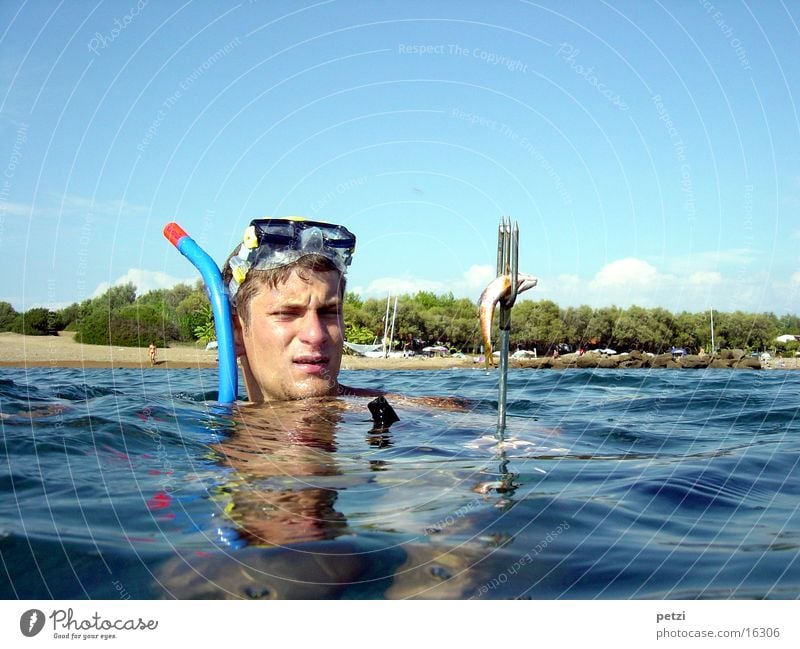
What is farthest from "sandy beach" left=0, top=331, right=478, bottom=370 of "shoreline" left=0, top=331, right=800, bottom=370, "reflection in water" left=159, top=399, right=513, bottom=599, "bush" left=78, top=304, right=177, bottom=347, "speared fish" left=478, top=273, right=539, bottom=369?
"speared fish" left=478, top=273, right=539, bottom=369

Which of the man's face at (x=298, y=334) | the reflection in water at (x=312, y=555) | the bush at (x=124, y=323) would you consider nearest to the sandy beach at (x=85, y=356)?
the bush at (x=124, y=323)

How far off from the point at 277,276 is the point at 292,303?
275 millimetres

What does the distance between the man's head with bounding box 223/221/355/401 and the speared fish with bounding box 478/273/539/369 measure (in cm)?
202

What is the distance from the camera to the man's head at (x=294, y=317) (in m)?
5.41

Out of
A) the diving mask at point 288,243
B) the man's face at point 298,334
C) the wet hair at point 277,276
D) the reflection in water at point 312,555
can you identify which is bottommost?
the reflection in water at point 312,555

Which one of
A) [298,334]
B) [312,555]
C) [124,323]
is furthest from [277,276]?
[124,323]

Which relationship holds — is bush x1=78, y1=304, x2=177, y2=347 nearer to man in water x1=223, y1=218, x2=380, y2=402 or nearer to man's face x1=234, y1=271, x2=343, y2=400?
man in water x1=223, y1=218, x2=380, y2=402

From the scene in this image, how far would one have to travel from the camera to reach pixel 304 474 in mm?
3670

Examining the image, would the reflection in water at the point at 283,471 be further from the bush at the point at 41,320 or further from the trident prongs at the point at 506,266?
the bush at the point at 41,320

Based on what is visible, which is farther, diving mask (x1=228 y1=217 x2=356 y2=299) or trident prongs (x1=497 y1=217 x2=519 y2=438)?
diving mask (x1=228 y1=217 x2=356 y2=299)

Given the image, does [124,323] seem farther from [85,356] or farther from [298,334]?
[298,334]

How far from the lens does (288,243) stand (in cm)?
565

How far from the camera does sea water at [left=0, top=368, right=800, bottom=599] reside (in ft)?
7.82

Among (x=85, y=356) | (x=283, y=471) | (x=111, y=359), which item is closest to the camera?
(x=283, y=471)
